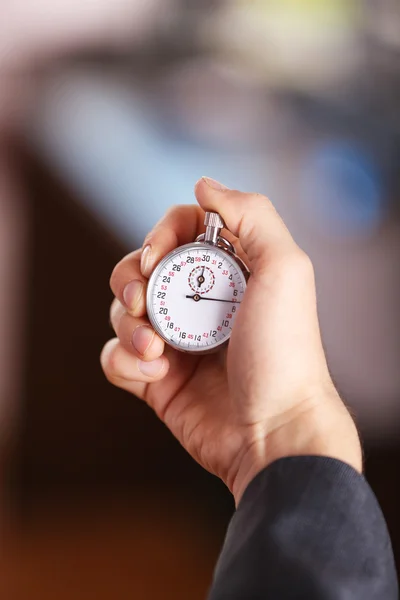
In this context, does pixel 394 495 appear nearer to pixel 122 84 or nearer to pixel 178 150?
pixel 178 150

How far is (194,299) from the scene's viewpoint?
56.1 inches

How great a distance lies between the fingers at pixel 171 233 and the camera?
Answer: 4.69 feet

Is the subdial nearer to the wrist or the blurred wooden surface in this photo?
the wrist

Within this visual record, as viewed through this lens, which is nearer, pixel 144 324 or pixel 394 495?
pixel 144 324

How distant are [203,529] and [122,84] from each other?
210cm

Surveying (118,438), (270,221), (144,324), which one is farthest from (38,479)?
(270,221)

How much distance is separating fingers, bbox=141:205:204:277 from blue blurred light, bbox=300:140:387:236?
5.97ft

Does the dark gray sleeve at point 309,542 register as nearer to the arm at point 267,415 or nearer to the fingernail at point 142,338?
the arm at point 267,415

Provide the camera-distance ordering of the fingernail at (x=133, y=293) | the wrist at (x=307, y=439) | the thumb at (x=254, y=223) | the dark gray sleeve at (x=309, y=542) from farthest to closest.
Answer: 1. the fingernail at (x=133, y=293)
2. the thumb at (x=254, y=223)
3. the wrist at (x=307, y=439)
4. the dark gray sleeve at (x=309, y=542)

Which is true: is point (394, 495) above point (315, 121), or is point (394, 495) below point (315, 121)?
below

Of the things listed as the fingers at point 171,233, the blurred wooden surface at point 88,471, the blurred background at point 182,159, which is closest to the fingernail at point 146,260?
the fingers at point 171,233

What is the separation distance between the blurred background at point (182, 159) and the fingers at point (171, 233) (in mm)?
1770

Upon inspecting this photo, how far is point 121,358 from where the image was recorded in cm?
149

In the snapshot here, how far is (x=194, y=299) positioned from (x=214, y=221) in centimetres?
16
